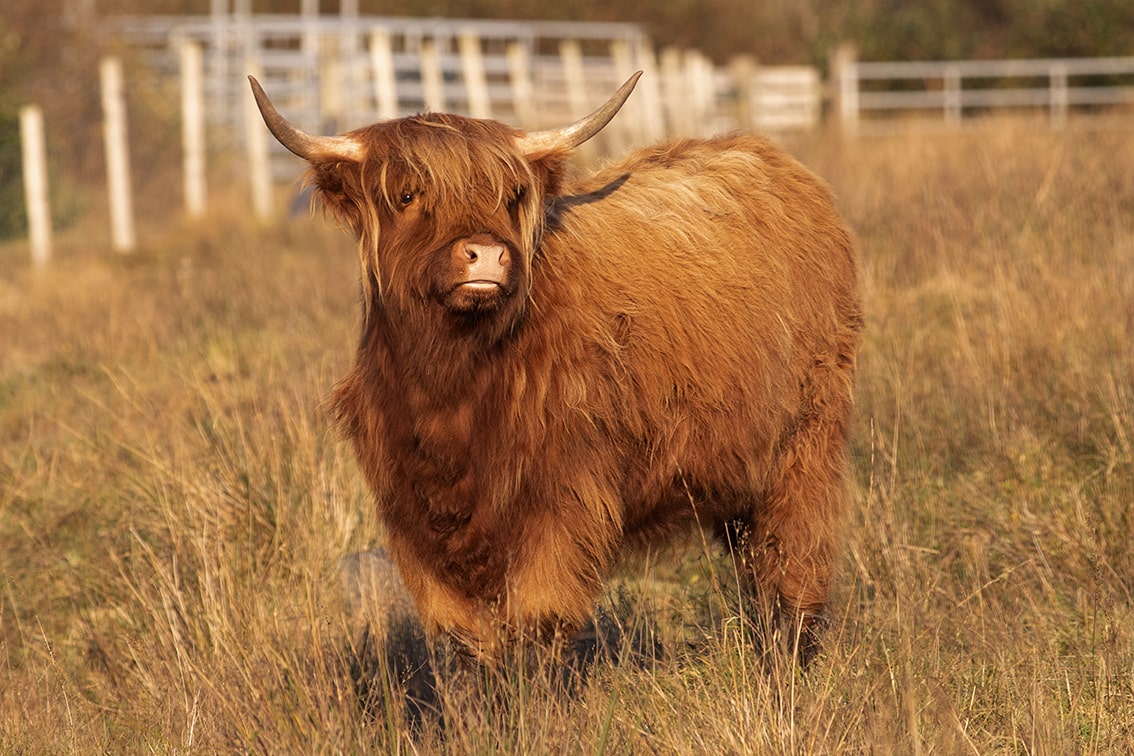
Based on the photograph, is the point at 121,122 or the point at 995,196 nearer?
the point at 995,196

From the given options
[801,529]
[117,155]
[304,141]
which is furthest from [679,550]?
[117,155]

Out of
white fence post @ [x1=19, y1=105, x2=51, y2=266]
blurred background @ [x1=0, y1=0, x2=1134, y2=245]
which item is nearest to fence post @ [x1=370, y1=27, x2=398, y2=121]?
blurred background @ [x1=0, y1=0, x2=1134, y2=245]

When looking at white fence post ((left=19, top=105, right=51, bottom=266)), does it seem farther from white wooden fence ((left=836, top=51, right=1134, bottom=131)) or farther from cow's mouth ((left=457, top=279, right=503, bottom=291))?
white wooden fence ((left=836, top=51, right=1134, bottom=131))

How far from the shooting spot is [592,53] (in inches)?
1283

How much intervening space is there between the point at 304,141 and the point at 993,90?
72.3ft

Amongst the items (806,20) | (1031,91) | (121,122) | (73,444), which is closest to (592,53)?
(806,20)

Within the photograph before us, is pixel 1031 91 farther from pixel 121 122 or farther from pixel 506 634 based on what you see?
pixel 506 634

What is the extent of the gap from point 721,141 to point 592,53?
28.3 meters

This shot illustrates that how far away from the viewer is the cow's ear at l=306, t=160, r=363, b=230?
12.7 feet

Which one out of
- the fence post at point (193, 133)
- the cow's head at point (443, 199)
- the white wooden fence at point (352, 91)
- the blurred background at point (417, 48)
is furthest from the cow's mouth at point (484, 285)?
the fence post at point (193, 133)

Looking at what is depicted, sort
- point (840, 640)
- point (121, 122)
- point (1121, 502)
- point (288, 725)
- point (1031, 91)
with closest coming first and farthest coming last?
point (288, 725) < point (840, 640) < point (1121, 502) < point (121, 122) < point (1031, 91)

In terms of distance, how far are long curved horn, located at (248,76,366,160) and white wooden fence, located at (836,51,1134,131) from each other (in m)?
17.6

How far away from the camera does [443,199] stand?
368cm

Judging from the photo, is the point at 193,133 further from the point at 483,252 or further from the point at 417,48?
the point at 483,252
